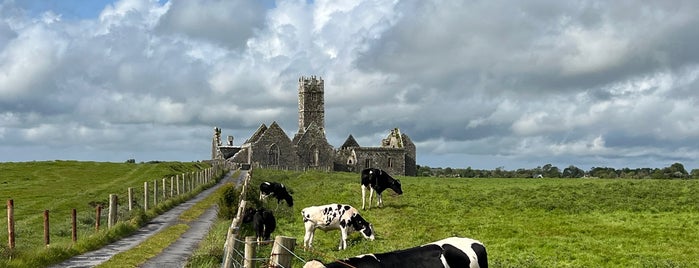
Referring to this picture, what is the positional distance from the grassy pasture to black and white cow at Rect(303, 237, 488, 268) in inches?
455

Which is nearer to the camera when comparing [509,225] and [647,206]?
[509,225]

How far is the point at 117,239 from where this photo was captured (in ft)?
88.8

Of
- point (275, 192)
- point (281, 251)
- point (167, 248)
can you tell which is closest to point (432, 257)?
point (281, 251)

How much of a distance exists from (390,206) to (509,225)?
8240mm

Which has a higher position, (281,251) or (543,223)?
(281,251)

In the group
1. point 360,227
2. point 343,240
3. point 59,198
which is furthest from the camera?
point 59,198

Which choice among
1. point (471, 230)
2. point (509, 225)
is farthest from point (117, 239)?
point (509, 225)

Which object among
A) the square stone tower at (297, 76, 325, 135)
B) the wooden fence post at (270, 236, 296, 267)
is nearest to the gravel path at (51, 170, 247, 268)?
the wooden fence post at (270, 236, 296, 267)

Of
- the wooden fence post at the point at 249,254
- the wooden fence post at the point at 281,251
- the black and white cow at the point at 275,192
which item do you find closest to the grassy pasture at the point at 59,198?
the black and white cow at the point at 275,192

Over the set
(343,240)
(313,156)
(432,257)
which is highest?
(313,156)

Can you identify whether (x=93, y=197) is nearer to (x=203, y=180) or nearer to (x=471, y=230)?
(x=203, y=180)

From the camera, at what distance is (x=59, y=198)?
49750mm

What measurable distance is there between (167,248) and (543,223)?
52.6ft

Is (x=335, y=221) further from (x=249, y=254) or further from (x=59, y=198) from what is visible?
(x=59, y=198)
